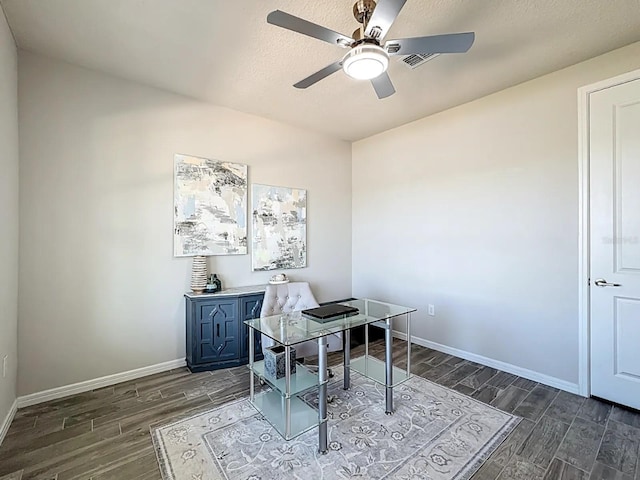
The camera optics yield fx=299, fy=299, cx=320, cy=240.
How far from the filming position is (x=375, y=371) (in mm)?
2594

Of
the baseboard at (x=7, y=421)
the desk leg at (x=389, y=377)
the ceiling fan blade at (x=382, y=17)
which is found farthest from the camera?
the desk leg at (x=389, y=377)

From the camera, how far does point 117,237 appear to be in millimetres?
2742

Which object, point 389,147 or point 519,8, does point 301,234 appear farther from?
point 519,8

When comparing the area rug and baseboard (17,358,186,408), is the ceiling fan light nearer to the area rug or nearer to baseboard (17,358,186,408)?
the area rug

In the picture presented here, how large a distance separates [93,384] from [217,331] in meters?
1.08

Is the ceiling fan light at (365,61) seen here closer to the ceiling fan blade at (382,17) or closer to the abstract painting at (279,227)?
the ceiling fan blade at (382,17)

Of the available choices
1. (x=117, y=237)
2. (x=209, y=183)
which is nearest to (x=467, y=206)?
(x=209, y=183)

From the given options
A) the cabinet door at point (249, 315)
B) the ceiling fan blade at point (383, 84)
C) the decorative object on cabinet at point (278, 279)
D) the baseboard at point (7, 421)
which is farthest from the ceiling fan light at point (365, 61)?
the baseboard at point (7, 421)

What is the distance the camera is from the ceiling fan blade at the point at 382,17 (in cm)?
142

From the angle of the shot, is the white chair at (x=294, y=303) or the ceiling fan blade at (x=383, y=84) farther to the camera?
the white chair at (x=294, y=303)

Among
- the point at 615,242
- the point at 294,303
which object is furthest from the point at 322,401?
the point at 615,242

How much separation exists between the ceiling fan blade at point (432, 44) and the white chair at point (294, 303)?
2.36 meters

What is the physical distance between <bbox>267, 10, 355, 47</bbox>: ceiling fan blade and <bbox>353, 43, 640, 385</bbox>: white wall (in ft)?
5.69

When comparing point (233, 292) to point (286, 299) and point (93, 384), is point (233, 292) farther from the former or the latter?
point (93, 384)
